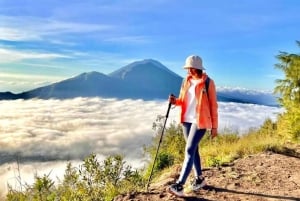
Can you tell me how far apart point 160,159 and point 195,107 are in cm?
564

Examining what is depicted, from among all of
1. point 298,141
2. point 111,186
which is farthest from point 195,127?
point 298,141

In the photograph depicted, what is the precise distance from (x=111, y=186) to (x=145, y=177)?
2.21 m

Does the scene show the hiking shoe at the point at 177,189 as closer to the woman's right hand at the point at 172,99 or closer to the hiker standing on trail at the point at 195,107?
the hiker standing on trail at the point at 195,107

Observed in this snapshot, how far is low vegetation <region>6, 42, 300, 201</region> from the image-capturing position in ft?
35.1

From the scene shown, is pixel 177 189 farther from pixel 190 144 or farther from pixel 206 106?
pixel 206 106

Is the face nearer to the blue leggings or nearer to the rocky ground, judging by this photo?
the blue leggings

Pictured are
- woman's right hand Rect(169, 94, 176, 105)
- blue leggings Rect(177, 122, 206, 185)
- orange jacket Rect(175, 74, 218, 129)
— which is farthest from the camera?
woman's right hand Rect(169, 94, 176, 105)

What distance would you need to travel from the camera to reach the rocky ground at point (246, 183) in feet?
28.9

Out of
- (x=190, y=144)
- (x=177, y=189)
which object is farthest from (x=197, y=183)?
(x=190, y=144)

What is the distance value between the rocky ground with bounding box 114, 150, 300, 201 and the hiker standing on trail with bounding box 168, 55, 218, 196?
594mm

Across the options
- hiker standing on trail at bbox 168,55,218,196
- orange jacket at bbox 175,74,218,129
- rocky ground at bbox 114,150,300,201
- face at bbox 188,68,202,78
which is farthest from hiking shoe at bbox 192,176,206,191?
face at bbox 188,68,202,78

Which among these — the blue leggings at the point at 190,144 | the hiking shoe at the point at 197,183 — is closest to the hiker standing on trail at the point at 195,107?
the blue leggings at the point at 190,144

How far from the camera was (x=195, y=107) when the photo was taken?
8383mm

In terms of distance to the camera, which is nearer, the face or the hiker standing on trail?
the hiker standing on trail
